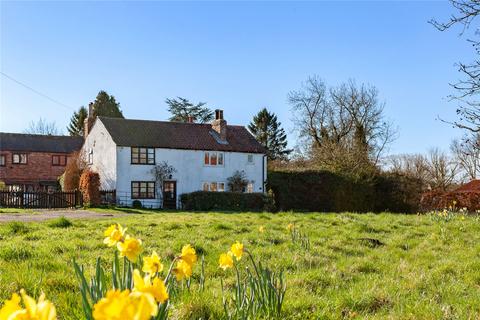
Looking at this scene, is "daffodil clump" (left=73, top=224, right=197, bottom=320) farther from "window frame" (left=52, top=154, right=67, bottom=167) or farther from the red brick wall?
"window frame" (left=52, top=154, right=67, bottom=167)

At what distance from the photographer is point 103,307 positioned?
47.8 inches

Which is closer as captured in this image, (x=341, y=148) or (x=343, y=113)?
(x=341, y=148)

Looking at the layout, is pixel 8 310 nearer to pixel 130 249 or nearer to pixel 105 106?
pixel 130 249

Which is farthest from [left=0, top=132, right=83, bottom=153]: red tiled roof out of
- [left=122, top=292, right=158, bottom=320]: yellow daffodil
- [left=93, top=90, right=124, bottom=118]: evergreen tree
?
[left=122, top=292, right=158, bottom=320]: yellow daffodil

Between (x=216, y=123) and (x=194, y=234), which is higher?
(x=216, y=123)

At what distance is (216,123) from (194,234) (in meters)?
31.9

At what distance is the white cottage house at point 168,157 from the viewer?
36969 millimetres

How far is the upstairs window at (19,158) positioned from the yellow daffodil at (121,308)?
54.5 meters

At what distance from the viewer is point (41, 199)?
32719 mm

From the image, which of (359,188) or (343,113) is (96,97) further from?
(359,188)

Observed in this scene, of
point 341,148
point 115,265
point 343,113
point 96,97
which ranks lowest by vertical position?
point 115,265

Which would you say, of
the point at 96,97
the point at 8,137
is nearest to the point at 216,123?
the point at 8,137

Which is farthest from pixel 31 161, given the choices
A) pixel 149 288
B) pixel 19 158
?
pixel 149 288

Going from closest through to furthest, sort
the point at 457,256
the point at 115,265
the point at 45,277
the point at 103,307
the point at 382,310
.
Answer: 1. the point at 103,307
2. the point at 115,265
3. the point at 382,310
4. the point at 45,277
5. the point at 457,256
